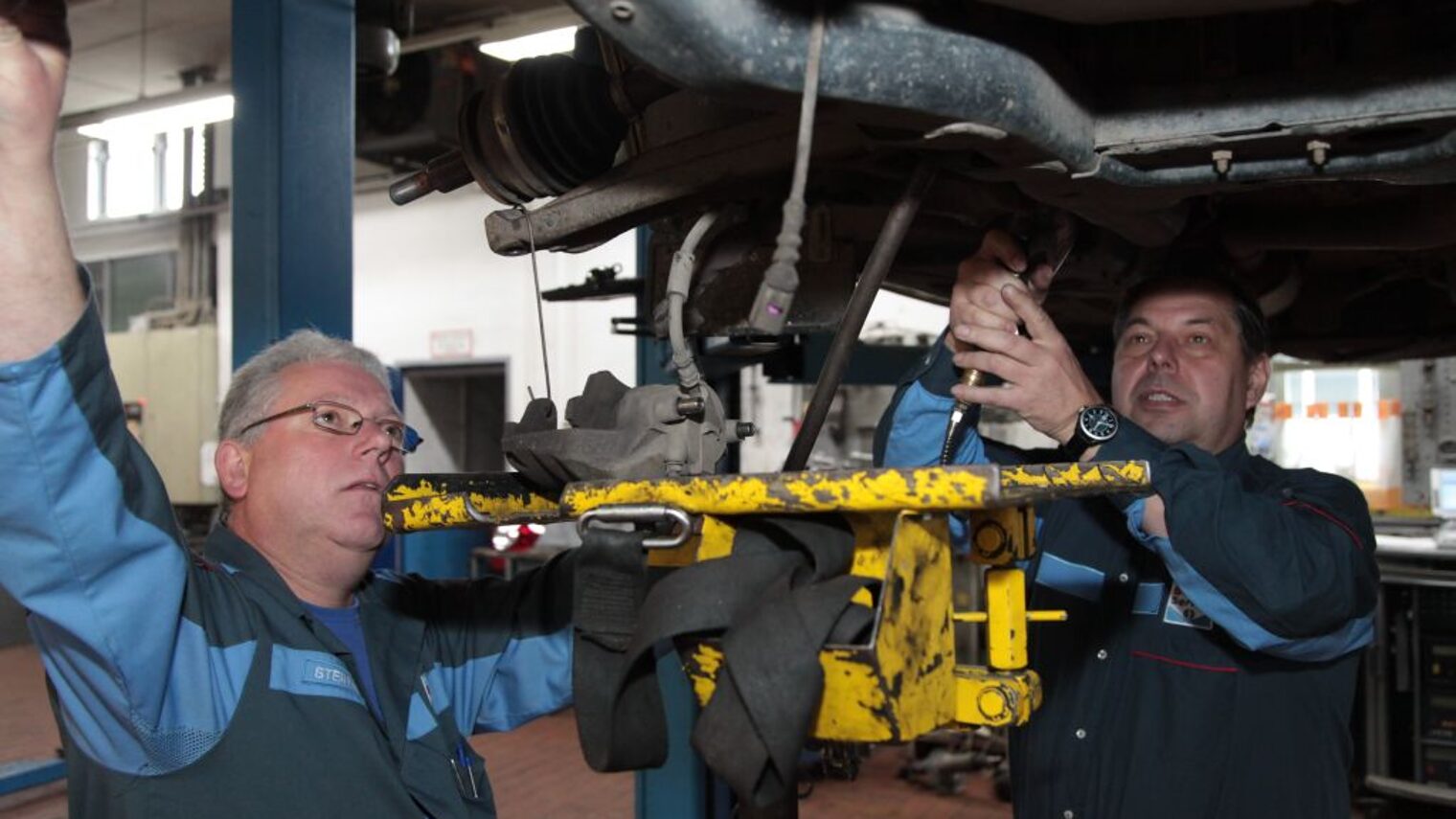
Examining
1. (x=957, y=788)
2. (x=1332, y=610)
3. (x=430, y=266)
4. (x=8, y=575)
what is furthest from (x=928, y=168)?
(x=430, y=266)

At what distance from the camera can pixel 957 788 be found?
416 centimetres

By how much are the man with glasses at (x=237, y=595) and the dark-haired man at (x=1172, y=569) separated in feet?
2.33

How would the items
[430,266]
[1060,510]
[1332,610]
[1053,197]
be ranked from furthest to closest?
[430,266], [1060,510], [1332,610], [1053,197]

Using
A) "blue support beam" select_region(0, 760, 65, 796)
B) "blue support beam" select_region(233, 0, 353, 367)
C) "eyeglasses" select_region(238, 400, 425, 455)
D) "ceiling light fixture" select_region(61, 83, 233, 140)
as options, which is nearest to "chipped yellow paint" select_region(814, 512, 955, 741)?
"eyeglasses" select_region(238, 400, 425, 455)

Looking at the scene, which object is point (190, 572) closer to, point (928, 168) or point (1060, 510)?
point (928, 168)

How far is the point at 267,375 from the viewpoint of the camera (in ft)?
4.94

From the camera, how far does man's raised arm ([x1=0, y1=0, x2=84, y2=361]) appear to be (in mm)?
870

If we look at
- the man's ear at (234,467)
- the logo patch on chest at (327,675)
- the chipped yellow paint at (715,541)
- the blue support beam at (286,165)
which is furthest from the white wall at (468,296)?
the chipped yellow paint at (715,541)

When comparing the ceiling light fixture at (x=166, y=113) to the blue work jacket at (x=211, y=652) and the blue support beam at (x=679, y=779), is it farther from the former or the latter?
the blue work jacket at (x=211, y=652)

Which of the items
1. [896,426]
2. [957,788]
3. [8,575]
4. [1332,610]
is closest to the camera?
[8,575]

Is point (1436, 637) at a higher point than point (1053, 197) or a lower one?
lower

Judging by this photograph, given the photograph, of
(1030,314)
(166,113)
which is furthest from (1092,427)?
(166,113)

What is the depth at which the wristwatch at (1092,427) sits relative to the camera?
117 cm

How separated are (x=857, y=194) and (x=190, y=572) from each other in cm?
89
